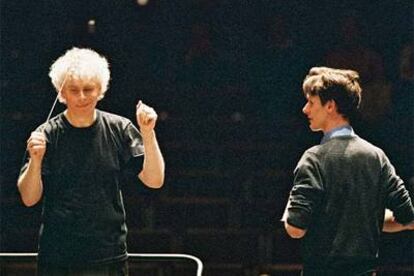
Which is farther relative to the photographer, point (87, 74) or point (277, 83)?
point (277, 83)

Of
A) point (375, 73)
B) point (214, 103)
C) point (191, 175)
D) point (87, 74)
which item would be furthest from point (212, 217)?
point (87, 74)

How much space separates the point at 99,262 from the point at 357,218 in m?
0.88

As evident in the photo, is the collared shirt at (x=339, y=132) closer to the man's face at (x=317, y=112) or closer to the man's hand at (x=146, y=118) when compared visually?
the man's face at (x=317, y=112)

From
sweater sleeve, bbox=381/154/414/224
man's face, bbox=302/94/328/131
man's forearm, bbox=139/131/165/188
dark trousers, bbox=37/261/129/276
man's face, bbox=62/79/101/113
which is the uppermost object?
man's face, bbox=62/79/101/113

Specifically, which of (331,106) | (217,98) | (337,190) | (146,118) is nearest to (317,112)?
(331,106)

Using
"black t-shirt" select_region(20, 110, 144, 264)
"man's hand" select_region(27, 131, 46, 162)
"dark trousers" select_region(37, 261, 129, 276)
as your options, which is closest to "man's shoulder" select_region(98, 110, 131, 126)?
"black t-shirt" select_region(20, 110, 144, 264)

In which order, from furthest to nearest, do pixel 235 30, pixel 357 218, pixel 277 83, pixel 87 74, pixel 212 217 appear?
pixel 235 30, pixel 277 83, pixel 212 217, pixel 87 74, pixel 357 218

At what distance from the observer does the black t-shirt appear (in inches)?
125

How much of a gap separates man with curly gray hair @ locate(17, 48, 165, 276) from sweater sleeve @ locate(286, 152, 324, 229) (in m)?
0.52

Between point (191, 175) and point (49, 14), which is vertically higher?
point (49, 14)

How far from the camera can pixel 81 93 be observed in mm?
3184

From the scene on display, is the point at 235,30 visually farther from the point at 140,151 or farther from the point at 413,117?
the point at 140,151

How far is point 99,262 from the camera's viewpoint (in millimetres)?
3176

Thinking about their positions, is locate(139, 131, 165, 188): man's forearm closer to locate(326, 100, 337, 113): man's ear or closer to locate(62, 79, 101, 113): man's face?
locate(62, 79, 101, 113): man's face
